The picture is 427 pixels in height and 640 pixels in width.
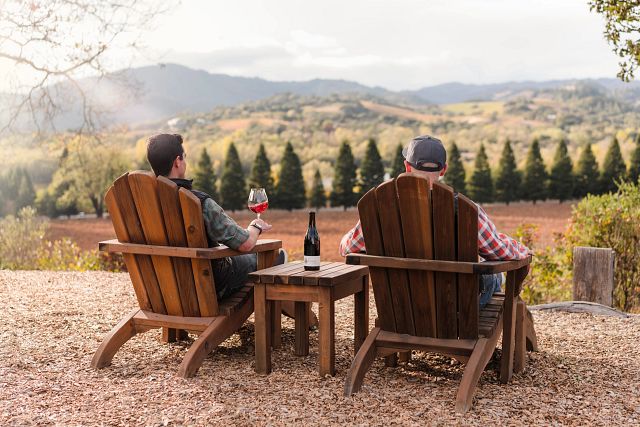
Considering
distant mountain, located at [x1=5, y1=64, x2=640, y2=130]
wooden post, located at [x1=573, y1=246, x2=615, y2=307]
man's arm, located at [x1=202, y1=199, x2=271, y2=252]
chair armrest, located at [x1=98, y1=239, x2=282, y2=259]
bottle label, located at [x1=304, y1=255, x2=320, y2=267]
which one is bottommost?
→ wooden post, located at [x1=573, y1=246, x2=615, y2=307]

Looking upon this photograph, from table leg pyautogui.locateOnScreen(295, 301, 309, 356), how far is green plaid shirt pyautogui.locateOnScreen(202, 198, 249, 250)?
691 mm

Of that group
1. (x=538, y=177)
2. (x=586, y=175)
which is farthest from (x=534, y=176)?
(x=586, y=175)

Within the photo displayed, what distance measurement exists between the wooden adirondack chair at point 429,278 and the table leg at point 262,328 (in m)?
0.53

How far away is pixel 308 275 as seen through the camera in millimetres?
3455

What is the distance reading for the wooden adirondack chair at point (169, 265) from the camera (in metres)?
3.46

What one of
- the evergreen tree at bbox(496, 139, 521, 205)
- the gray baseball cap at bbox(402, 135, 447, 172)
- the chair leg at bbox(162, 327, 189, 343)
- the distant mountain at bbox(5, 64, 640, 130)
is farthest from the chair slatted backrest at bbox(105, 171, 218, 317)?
the distant mountain at bbox(5, 64, 640, 130)

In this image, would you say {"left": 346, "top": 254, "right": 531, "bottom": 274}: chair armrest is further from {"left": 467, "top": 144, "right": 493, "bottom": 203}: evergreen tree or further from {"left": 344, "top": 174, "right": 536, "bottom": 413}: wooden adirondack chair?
{"left": 467, "top": 144, "right": 493, "bottom": 203}: evergreen tree

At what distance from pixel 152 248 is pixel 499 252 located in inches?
69.8

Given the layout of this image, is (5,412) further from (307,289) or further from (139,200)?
(307,289)

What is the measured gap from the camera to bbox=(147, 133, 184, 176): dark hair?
11.7 ft

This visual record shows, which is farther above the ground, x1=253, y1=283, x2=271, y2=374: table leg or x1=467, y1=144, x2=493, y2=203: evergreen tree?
x1=253, y1=283, x2=271, y2=374: table leg

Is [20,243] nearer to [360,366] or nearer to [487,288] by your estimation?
[360,366]

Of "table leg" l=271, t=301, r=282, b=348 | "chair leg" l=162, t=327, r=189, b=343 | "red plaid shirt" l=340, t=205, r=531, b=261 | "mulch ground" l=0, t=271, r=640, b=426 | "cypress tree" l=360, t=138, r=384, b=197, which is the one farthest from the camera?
"cypress tree" l=360, t=138, r=384, b=197

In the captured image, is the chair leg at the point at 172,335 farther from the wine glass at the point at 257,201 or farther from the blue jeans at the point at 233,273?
the wine glass at the point at 257,201
